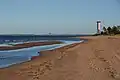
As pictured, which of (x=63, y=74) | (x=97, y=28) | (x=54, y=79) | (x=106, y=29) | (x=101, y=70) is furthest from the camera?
(x=97, y=28)

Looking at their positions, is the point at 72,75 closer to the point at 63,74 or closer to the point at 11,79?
the point at 63,74

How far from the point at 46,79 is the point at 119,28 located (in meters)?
99.3

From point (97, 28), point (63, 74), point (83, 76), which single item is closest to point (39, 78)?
point (63, 74)

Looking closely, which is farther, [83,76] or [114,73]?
[114,73]

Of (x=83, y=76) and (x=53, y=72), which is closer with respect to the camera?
(x=83, y=76)

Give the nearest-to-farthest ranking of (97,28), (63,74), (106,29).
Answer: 1. (63,74)
2. (106,29)
3. (97,28)

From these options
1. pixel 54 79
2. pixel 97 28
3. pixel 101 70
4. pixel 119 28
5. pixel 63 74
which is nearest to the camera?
pixel 54 79

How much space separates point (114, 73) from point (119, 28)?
97.4 meters

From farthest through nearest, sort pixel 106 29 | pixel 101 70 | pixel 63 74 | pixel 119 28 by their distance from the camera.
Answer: pixel 106 29, pixel 119 28, pixel 101 70, pixel 63 74

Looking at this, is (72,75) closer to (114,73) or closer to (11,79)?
(114,73)

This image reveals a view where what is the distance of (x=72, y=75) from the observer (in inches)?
430

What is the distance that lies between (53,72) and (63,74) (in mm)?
783

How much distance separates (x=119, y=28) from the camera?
106m

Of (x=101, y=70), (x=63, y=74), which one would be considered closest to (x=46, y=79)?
(x=63, y=74)
